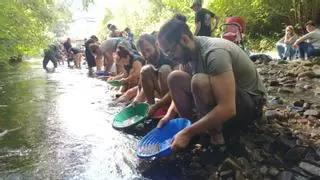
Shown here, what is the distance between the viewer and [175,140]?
2.71 metres

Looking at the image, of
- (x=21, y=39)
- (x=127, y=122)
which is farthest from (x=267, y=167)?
(x=21, y=39)

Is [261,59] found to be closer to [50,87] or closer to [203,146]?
[50,87]

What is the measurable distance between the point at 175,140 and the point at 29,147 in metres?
1.70

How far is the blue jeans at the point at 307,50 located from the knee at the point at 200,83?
7.25m

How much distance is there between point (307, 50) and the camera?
9336 mm

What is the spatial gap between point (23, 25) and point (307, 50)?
8541 millimetres

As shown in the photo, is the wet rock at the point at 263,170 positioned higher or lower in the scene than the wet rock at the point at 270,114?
lower

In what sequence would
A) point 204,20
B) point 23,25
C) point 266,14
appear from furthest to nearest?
point 266,14
point 23,25
point 204,20

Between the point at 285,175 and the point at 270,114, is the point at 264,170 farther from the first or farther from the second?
the point at 270,114

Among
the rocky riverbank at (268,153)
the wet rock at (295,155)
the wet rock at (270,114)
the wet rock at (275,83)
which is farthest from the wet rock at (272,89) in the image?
the wet rock at (295,155)

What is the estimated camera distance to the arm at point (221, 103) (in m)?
2.51

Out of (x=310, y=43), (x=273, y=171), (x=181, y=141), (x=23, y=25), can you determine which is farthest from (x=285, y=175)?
(x=23, y=25)

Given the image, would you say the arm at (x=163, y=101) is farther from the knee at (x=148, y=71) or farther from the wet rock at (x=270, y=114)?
the wet rock at (x=270, y=114)

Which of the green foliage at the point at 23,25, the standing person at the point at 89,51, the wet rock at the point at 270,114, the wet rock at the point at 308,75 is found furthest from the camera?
the standing person at the point at 89,51
